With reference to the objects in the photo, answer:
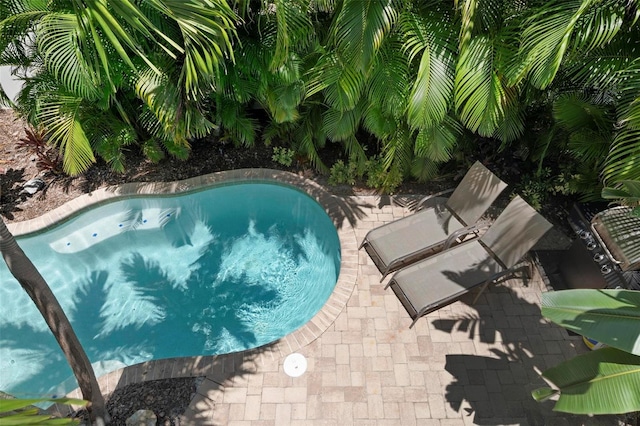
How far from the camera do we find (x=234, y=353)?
18.0 ft

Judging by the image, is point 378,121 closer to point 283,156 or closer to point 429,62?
point 429,62

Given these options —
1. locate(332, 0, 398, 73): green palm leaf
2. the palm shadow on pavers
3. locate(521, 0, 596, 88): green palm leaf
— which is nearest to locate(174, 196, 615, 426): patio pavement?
the palm shadow on pavers

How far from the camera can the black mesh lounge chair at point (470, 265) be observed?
5.66 metres

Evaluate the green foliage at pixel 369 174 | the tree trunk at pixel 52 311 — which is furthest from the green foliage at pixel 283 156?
the tree trunk at pixel 52 311

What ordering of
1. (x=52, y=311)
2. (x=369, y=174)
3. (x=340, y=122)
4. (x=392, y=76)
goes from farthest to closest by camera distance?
(x=369, y=174)
(x=340, y=122)
(x=392, y=76)
(x=52, y=311)

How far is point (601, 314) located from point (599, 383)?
56 cm

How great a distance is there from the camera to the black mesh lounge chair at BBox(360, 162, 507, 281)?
630cm

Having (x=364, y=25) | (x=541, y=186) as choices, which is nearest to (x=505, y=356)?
(x=541, y=186)

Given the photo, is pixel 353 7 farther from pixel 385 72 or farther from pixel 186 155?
pixel 186 155

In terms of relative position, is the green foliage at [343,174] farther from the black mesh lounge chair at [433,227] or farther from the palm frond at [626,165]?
the palm frond at [626,165]

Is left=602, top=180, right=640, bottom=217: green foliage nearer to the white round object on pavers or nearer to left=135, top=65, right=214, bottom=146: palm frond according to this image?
the white round object on pavers

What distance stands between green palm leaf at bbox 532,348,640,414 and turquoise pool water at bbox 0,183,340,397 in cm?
385

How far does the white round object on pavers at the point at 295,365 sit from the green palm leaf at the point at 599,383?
298cm

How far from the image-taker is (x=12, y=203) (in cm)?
762
